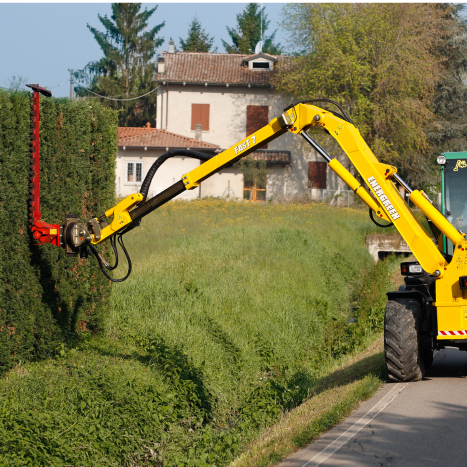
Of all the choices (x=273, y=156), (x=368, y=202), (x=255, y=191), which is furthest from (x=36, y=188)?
(x=273, y=156)

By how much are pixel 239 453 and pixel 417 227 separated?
11.2ft

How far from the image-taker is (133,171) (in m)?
38.2

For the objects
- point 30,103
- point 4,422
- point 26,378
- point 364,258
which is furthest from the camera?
point 364,258

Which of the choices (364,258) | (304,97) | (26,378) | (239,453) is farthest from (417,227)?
(304,97)

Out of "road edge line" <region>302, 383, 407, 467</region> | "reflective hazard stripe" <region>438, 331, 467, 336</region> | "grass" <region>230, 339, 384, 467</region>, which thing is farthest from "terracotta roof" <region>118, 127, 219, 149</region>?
"road edge line" <region>302, 383, 407, 467</region>

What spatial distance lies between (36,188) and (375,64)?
32509 millimetres

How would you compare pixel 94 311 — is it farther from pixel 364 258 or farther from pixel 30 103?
pixel 364 258

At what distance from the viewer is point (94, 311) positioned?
10.1m

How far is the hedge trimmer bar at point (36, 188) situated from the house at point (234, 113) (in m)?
32.4

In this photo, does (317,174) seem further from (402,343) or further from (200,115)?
(402,343)

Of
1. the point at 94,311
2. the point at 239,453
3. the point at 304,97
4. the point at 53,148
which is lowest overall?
the point at 239,453

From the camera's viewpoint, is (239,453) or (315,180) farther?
(315,180)

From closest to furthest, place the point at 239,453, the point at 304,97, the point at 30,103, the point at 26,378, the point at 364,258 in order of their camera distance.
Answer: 1. the point at 239,453
2. the point at 26,378
3. the point at 30,103
4. the point at 364,258
5. the point at 304,97

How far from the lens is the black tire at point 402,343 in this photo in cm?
816
